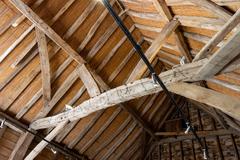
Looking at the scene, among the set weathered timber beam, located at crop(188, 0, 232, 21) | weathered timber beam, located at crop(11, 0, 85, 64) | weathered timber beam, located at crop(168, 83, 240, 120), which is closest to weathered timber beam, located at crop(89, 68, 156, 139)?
weathered timber beam, located at crop(11, 0, 85, 64)

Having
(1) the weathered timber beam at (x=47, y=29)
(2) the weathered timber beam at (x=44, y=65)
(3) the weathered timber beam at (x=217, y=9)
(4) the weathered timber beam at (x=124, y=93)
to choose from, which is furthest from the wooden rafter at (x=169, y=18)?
(2) the weathered timber beam at (x=44, y=65)

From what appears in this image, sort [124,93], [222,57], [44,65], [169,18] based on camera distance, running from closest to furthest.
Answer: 1. [222,57]
2. [124,93]
3. [169,18]
4. [44,65]

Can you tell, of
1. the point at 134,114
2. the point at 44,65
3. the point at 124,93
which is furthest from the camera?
the point at 134,114

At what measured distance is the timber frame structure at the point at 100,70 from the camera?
3.17m

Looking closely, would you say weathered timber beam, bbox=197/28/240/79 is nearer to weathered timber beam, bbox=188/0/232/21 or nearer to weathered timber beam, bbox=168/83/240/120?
weathered timber beam, bbox=168/83/240/120

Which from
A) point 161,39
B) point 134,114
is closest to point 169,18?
point 161,39

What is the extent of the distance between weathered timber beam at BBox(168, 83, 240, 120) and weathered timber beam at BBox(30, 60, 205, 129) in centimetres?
13

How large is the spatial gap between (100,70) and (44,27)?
5.35 ft

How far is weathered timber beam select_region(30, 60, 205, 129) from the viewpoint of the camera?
10.8 feet

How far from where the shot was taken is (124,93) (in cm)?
380

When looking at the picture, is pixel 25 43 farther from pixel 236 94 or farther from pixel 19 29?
pixel 236 94

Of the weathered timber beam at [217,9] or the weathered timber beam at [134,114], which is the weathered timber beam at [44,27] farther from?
the weathered timber beam at [217,9]

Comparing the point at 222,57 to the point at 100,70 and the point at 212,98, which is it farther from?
the point at 100,70

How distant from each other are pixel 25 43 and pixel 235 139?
5.37 metres
